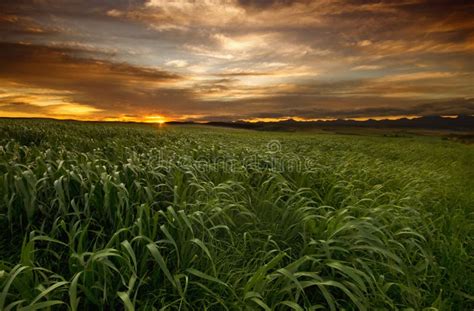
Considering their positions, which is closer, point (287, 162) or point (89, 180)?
point (89, 180)

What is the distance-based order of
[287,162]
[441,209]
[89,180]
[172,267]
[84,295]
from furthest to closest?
[287,162] → [441,209] → [89,180] → [172,267] → [84,295]

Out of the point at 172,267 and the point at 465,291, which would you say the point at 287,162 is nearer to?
the point at 465,291

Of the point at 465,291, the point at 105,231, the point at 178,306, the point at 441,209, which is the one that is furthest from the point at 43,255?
the point at 441,209

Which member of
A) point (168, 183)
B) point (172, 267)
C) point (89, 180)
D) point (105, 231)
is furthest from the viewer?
point (168, 183)

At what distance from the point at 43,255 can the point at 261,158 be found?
15.8 feet

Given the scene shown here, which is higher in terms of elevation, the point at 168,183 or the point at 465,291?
the point at 168,183

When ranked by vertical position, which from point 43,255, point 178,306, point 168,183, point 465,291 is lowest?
point 465,291

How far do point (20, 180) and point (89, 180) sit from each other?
684 millimetres

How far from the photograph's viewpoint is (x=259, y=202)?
4.73m

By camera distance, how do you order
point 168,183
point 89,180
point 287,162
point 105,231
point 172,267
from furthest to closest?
point 287,162
point 168,183
point 89,180
point 105,231
point 172,267

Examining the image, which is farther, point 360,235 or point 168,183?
point 168,183

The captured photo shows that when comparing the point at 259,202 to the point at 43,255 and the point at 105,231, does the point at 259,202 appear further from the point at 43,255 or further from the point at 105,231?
the point at 43,255

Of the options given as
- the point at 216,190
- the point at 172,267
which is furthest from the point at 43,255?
the point at 216,190

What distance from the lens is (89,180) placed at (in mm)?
3928
